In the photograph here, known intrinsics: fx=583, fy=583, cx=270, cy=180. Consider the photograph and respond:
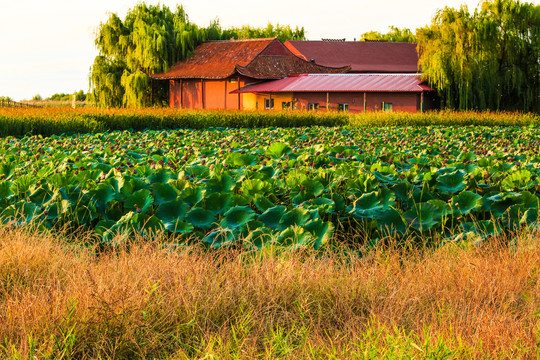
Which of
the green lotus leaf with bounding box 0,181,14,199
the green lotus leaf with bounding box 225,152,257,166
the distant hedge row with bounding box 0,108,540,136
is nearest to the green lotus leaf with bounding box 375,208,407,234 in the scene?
the green lotus leaf with bounding box 225,152,257,166

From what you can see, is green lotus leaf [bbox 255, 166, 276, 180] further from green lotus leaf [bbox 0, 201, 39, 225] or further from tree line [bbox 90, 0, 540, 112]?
tree line [bbox 90, 0, 540, 112]

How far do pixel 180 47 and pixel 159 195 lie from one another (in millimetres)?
37977

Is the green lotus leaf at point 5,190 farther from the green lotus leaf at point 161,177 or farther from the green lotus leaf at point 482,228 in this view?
the green lotus leaf at point 482,228

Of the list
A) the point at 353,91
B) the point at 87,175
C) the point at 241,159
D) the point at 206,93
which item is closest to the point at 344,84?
the point at 353,91

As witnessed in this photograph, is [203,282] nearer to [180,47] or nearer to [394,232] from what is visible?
[394,232]

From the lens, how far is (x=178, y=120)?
2006 centimetres

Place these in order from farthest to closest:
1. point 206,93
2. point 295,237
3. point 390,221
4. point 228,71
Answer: point 206,93 < point 228,71 < point 390,221 < point 295,237

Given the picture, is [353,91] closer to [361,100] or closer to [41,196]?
[361,100]

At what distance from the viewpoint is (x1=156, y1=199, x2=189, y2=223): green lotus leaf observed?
4.69m

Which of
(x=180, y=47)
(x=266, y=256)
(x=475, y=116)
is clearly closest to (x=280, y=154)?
(x=266, y=256)

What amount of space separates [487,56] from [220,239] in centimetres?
2805

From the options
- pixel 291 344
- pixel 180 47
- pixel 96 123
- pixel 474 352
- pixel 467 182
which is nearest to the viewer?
pixel 474 352

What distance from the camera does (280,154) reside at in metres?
7.73

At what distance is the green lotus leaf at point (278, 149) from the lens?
7.59 metres
